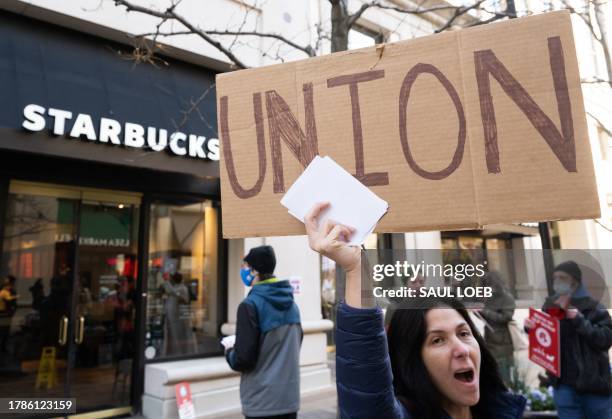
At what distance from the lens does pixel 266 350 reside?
3.85 m

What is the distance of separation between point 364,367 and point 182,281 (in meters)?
6.27

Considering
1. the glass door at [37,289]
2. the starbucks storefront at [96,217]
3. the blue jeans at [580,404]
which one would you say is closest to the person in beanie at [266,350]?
the blue jeans at [580,404]

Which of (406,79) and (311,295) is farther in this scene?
(311,295)

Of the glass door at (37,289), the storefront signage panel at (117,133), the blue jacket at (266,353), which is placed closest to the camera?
the blue jacket at (266,353)

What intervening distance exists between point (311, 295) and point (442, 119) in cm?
649

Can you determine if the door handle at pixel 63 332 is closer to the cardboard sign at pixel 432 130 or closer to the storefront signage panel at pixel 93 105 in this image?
the storefront signage panel at pixel 93 105

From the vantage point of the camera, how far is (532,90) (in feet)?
5.29

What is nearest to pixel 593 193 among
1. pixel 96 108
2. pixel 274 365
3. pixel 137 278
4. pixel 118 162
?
pixel 274 365

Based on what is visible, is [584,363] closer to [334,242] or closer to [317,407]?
[334,242]

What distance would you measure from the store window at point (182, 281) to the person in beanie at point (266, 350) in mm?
3342

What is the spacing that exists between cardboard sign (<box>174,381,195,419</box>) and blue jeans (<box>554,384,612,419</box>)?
432cm

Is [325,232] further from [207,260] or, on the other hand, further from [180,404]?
[207,260]

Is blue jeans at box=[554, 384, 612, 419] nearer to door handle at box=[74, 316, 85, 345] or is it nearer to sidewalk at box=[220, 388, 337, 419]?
sidewalk at box=[220, 388, 337, 419]

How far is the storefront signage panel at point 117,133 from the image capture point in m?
5.07
